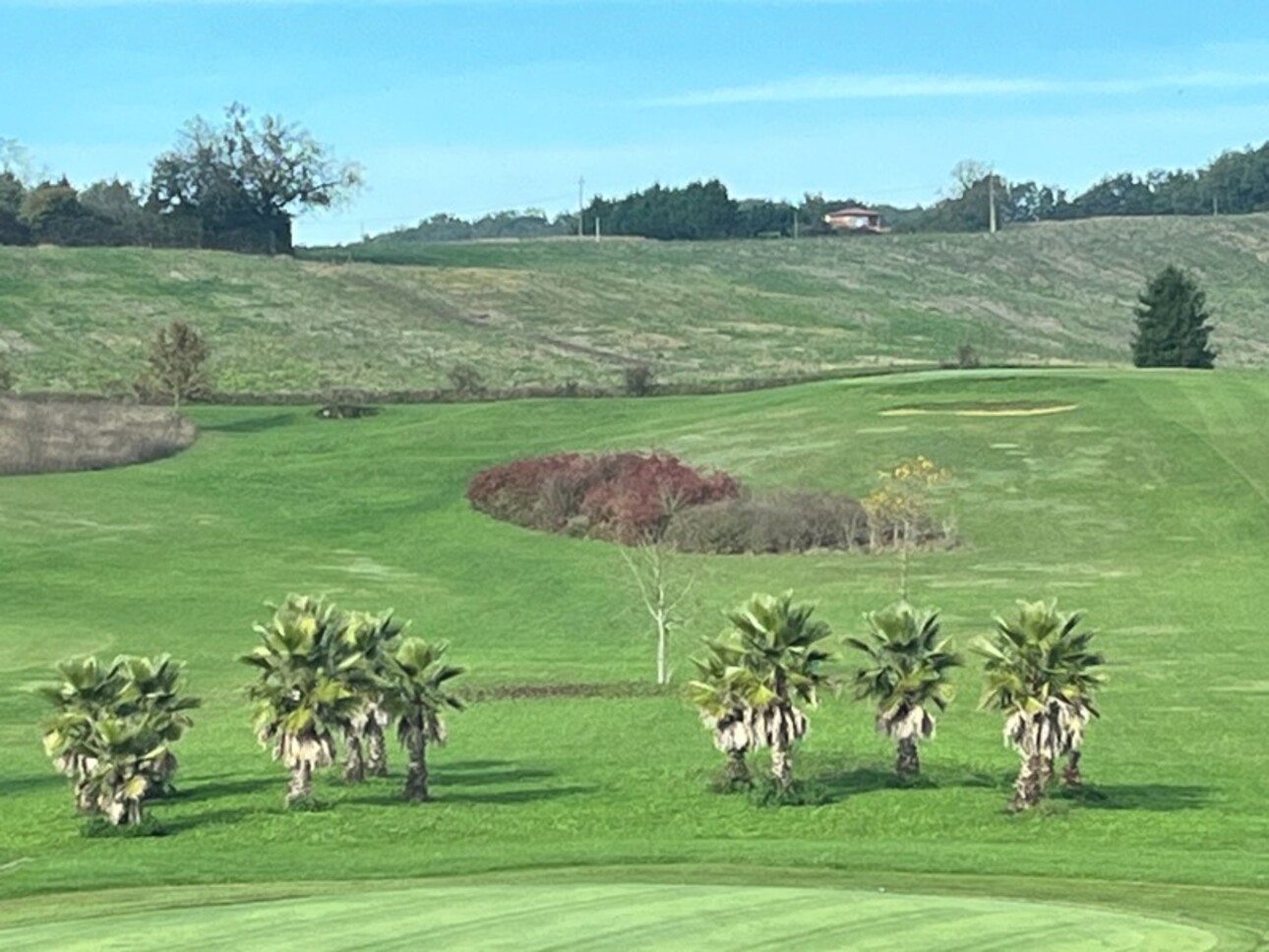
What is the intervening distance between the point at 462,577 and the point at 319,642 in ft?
139

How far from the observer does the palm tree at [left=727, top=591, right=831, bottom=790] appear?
63.8m

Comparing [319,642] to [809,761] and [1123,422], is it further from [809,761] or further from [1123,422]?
[1123,422]

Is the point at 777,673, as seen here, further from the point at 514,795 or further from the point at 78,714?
the point at 78,714

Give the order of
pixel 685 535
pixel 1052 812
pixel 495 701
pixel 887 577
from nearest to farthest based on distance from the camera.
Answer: pixel 1052 812, pixel 495 701, pixel 887 577, pixel 685 535

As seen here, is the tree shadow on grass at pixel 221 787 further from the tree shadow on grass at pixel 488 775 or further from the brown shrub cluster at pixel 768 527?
the brown shrub cluster at pixel 768 527

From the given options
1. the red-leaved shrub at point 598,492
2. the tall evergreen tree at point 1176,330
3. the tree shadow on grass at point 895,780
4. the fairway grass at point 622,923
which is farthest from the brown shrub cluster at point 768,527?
the fairway grass at point 622,923

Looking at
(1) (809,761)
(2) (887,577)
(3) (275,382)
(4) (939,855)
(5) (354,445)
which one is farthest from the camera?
(3) (275,382)

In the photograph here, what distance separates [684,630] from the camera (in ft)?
303

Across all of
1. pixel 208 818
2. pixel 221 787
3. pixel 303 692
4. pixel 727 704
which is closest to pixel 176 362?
pixel 221 787

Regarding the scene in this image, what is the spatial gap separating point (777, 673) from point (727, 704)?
5.17 ft

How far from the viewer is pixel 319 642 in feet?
209

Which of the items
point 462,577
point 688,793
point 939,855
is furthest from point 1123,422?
point 939,855

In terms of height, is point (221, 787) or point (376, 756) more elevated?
point (376, 756)

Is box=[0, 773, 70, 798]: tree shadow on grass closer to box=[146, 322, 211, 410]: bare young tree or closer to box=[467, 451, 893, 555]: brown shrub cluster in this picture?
box=[467, 451, 893, 555]: brown shrub cluster
